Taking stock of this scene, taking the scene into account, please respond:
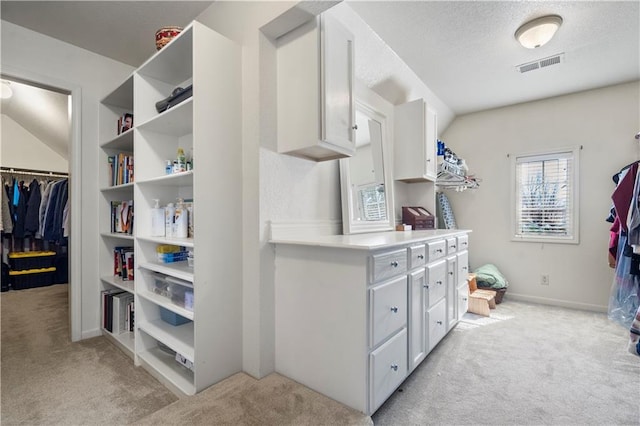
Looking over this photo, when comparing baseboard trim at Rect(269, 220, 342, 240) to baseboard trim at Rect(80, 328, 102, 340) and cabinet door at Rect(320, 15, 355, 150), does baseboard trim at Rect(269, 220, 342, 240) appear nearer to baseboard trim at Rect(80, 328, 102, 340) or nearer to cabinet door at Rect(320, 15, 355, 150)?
cabinet door at Rect(320, 15, 355, 150)

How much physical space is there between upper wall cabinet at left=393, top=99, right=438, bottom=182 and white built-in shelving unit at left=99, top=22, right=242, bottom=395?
1.65 metres

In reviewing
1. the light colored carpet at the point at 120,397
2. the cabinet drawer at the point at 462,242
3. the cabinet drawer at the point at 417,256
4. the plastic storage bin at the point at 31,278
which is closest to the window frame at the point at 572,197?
the cabinet drawer at the point at 462,242

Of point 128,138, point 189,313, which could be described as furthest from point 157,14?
point 189,313

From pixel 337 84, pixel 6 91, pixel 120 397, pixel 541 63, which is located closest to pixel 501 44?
pixel 541 63

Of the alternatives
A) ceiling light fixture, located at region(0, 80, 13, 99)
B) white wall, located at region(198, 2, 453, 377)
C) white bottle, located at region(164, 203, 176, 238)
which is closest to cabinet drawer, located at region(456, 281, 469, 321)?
white wall, located at region(198, 2, 453, 377)

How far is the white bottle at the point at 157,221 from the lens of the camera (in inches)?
77.9

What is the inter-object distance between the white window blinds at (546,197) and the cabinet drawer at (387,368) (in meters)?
2.86

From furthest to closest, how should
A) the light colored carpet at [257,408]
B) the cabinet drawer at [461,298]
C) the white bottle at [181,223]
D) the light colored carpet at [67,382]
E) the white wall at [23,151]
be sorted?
the white wall at [23,151] < the cabinet drawer at [461,298] < the white bottle at [181,223] < the light colored carpet at [67,382] < the light colored carpet at [257,408]

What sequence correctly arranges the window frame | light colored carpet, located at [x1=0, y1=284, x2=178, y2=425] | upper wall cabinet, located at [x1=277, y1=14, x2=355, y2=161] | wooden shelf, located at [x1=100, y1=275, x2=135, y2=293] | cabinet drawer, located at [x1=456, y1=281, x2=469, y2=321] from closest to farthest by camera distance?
light colored carpet, located at [x1=0, y1=284, x2=178, y2=425] → upper wall cabinet, located at [x1=277, y1=14, x2=355, y2=161] → wooden shelf, located at [x1=100, y1=275, x2=135, y2=293] → cabinet drawer, located at [x1=456, y1=281, x2=469, y2=321] → the window frame

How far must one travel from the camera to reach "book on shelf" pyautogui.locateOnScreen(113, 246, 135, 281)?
234 centimetres

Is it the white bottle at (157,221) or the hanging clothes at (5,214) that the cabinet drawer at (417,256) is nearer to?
the white bottle at (157,221)

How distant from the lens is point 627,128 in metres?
3.00

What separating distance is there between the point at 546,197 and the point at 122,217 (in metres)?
4.47

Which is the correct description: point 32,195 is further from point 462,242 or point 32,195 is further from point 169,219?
point 462,242
